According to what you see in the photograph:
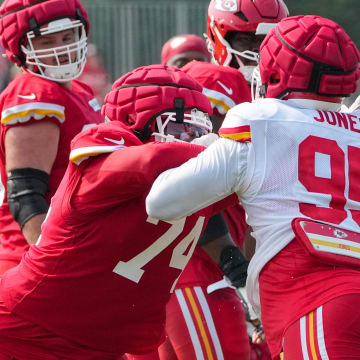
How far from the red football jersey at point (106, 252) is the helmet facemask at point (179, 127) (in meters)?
0.23

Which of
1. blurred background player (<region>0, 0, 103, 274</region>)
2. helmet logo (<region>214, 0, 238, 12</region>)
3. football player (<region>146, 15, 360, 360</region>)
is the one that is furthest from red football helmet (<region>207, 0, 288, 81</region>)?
football player (<region>146, 15, 360, 360</region>)

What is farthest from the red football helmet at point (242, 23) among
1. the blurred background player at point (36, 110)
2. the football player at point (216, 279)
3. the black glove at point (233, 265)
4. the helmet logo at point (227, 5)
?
the black glove at point (233, 265)

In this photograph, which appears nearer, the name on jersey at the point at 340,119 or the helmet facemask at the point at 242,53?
the name on jersey at the point at 340,119

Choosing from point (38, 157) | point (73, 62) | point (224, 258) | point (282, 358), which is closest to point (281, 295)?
point (282, 358)

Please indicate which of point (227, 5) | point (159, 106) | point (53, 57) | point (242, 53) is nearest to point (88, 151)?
point (159, 106)

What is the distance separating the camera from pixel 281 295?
2893mm

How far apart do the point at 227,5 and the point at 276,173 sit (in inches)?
80.5

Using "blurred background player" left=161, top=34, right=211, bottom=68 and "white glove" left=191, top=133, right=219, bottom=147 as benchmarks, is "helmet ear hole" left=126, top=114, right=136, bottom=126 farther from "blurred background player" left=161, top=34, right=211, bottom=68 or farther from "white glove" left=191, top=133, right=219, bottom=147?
"blurred background player" left=161, top=34, right=211, bottom=68

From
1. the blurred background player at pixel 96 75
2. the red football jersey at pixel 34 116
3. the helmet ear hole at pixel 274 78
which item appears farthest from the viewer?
the blurred background player at pixel 96 75

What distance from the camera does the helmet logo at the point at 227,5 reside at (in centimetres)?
466

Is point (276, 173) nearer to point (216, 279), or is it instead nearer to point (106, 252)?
point (106, 252)

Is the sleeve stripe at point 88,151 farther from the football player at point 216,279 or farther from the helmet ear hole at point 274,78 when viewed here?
the football player at point 216,279

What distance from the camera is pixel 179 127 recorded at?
3.27 metres

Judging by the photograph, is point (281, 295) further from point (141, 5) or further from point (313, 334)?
point (141, 5)
